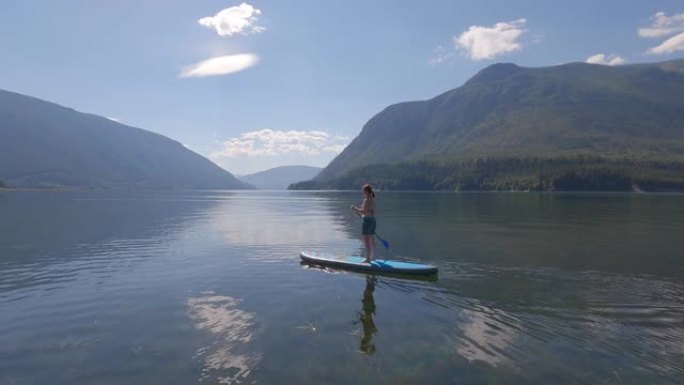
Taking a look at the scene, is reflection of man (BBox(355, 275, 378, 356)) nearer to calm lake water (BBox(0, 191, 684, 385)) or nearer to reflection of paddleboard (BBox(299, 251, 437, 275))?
calm lake water (BBox(0, 191, 684, 385))

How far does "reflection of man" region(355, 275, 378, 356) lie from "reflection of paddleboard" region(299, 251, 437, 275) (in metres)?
1.64

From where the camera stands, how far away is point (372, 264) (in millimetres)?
26219

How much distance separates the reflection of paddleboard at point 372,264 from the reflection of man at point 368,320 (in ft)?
5.37

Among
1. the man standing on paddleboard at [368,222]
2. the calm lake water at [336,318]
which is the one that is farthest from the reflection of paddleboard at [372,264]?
the calm lake water at [336,318]

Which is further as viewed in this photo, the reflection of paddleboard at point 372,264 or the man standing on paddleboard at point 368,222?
the man standing on paddleboard at point 368,222

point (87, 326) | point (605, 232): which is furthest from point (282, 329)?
point (605, 232)

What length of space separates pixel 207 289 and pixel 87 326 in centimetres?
631

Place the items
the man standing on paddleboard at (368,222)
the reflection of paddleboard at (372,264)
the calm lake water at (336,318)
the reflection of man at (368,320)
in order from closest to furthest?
the calm lake water at (336,318), the reflection of man at (368,320), the reflection of paddleboard at (372,264), the man standing on paddleboard at (368,222)

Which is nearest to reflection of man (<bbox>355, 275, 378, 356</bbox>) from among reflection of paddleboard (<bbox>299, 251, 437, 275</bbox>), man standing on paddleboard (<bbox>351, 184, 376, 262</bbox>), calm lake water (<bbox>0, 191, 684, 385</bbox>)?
calm lake water (<bbox>0, 191, 684, 385</bbox>)

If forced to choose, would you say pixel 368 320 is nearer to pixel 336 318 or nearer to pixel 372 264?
pixel 336 318

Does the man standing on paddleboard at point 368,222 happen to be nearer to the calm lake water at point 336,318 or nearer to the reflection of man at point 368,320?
the calm lake water at point 336,318

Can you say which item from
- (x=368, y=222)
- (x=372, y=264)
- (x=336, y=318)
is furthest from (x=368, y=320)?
(x=368, y=222)

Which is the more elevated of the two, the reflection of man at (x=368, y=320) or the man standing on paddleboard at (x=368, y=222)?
the man standing on paddleboard at (x=368, y=222)

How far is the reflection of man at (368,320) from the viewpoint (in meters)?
14.6
